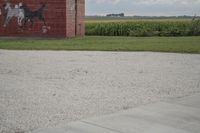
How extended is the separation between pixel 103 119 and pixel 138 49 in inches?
579

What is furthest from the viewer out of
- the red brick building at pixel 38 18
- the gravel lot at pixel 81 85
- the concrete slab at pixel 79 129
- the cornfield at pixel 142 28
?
the cornfield at pixel 142 28

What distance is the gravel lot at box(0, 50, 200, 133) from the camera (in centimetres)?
814

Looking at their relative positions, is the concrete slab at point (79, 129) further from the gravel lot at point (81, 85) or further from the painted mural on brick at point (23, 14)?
the painted mural on brick at point (23, 14)

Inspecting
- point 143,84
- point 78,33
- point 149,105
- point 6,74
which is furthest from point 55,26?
point 149,105

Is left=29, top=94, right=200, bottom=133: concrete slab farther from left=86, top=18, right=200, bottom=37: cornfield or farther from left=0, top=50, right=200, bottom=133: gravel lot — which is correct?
left=86, top=18, right=200, bottom=37: cornfield

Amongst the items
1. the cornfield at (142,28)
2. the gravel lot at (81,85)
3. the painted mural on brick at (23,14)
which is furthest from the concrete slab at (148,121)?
the cornfield at (142,28)

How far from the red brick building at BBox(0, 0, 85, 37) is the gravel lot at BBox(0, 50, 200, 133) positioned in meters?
14.5

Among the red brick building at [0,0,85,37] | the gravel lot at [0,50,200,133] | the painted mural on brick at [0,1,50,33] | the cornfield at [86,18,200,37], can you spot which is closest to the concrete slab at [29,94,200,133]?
the gravel lot at [0,50,200,133]

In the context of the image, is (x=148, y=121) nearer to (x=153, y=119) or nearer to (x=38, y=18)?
(x=153, y=119)

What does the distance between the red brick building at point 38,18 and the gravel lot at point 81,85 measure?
47.6 feet

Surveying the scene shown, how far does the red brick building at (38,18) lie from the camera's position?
32.7m

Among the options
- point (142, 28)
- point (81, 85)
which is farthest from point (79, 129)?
point (142, 28)

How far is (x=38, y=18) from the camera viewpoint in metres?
32.8

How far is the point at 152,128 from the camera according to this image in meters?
7.12
